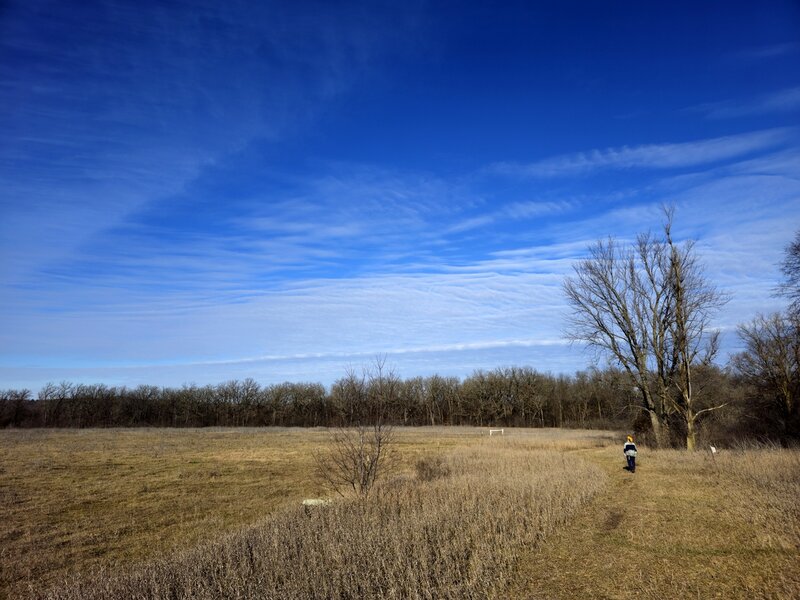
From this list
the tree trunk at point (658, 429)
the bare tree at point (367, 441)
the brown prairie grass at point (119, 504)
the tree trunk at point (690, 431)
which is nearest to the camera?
the brown prairie grass at point (119, 504)

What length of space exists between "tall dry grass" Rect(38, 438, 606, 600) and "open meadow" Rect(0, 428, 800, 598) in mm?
42

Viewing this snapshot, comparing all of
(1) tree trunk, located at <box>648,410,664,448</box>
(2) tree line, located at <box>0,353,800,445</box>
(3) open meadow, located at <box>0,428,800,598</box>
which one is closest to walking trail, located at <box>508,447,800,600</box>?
(3) open meadow, located at <box>0,428,800,598</box>

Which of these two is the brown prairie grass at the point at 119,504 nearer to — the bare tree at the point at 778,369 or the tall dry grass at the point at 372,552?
the tall dry grass at the point at 372,552

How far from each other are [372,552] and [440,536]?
142 cm

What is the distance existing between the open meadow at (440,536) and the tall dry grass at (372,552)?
0.14 feet

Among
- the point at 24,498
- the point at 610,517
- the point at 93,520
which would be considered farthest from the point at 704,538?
the point at 24,498

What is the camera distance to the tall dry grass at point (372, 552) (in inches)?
241

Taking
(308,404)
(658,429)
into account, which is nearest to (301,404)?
(308,404)

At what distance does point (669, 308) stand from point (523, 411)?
188 feet

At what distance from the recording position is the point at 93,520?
13.0 meters

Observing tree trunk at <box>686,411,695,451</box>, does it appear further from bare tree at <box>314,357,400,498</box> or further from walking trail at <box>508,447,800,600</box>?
bare tree at <box>314,357,400,498</box>

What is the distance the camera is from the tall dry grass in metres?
6.13

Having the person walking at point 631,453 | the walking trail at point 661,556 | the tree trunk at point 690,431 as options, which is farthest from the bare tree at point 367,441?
the tree trunk at point 690,431

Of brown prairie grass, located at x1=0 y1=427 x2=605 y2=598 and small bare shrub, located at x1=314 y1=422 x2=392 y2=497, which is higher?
small bare shrub, located at x1=314 y1=422 x2=392 y2=497
